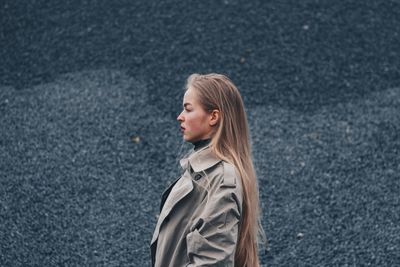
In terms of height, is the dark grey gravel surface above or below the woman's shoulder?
below

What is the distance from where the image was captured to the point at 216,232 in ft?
7.50

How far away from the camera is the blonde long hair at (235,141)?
8.23 ft

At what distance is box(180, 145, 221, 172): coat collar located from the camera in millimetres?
2482

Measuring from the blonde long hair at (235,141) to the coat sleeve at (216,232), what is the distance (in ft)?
0.52

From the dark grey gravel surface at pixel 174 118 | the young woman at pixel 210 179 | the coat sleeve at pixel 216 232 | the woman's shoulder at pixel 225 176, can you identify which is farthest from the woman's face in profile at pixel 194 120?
the dark grey gravel surface at pixel 174 118

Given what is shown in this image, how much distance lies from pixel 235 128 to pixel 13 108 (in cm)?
416

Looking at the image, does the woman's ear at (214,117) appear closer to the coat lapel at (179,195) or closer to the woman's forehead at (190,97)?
the woman's forehead at (190,97)

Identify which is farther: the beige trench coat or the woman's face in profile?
the woman's face in profile

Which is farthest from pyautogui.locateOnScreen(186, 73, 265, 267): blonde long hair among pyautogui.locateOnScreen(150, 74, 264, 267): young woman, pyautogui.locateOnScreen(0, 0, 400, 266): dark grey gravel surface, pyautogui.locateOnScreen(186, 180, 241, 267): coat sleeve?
pyautogui.locateOnScreen(0, 0, 400, 266): dark grey gravel surface

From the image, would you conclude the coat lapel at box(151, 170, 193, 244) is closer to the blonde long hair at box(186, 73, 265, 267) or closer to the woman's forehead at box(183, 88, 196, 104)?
the blonde long hair at box(186, 73, 265, 267)

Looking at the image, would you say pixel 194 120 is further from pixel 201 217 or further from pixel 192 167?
pixel 201 217

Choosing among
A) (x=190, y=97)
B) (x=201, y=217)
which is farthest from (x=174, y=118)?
(x=201, y=217)

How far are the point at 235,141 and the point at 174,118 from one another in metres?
3.56

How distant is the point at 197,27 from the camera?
7.41 metres
